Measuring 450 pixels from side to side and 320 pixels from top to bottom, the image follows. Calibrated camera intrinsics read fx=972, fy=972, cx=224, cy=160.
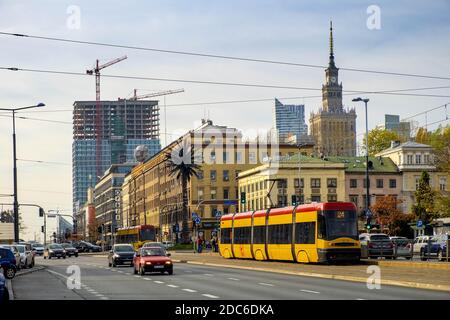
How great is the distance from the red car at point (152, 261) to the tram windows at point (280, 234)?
10604mm

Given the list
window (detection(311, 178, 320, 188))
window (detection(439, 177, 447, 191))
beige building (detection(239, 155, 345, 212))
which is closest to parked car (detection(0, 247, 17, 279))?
beige building (detection(239, 155, 345, 212))

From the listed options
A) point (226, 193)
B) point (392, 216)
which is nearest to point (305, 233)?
point (392, 216)

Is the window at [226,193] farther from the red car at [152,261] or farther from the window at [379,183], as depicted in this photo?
the red car at [152,261]

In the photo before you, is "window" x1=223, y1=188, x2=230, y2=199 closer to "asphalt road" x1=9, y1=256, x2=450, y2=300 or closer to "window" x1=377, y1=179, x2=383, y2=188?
"window" x1=377, y1=179, x2=383, y2=188

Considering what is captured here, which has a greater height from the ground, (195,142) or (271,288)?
(195,142)

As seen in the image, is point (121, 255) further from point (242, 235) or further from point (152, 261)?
point (152, 261)

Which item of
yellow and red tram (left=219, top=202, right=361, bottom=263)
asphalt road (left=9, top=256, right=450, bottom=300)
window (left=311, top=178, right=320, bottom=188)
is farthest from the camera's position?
window (left=311, top=178, right=320, bottom=188)

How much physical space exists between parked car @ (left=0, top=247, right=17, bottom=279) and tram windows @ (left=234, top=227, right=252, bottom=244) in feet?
70.3

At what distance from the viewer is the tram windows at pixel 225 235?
68625 mm

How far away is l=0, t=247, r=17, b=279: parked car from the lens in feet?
141
